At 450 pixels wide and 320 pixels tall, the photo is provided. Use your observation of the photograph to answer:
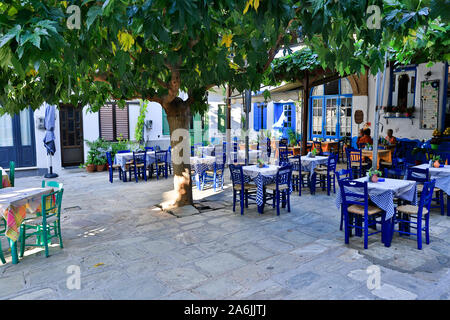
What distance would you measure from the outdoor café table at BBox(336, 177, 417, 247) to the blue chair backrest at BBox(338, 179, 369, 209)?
20cm

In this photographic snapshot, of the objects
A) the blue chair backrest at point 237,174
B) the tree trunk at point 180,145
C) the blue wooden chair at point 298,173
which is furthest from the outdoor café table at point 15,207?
the blue wooden chair at point 298,173

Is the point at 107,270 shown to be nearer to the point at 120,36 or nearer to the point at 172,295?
the point at 172,295

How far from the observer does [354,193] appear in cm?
531

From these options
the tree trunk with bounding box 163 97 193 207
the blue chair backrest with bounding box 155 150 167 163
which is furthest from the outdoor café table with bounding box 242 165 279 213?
the blue chair backrest with bounding box 155 150 167 163

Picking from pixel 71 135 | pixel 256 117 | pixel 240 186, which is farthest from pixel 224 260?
pixel 256 117

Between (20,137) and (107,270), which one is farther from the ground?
(20,137)

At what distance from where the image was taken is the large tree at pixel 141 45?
251cm

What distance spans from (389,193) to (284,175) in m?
2.72

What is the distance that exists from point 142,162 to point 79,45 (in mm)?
8054

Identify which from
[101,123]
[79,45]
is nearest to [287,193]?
[79,45]

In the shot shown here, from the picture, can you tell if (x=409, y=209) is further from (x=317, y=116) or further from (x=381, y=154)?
(x=317, y=116)

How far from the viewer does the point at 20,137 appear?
41.7 feet

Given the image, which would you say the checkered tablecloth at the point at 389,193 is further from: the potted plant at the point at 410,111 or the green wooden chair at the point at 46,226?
the potted plant at the point at 410,111

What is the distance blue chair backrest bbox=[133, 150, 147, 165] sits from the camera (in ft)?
36.3
